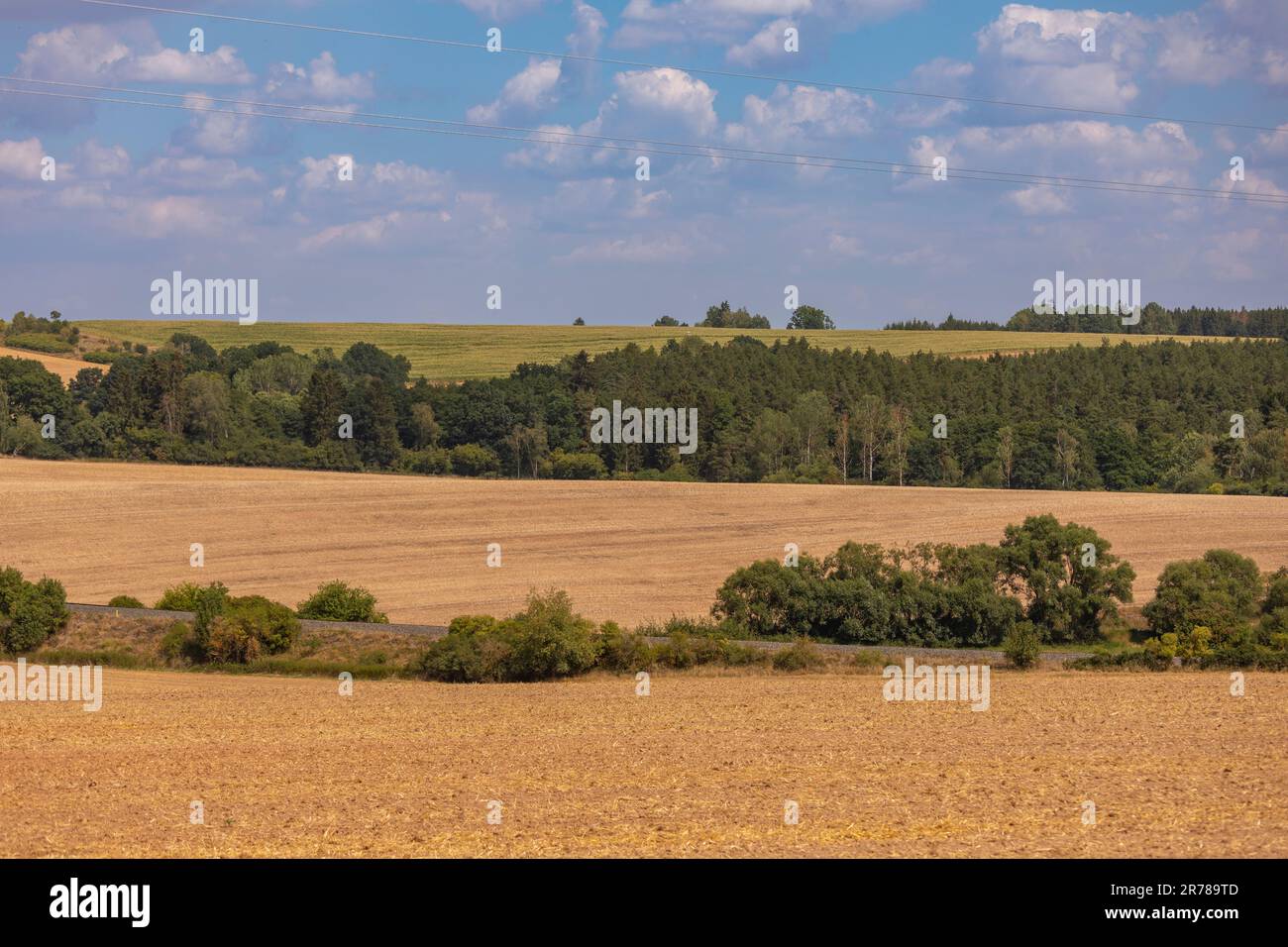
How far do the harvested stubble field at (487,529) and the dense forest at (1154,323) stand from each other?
10148 cm

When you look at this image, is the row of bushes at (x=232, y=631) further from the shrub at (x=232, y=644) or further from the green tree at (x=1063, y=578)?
the green tree at (x=1063, y=578)

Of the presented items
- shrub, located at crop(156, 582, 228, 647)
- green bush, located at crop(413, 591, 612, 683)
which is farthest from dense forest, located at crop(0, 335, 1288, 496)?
green bush, located at crop(413, 591, 612, 683)

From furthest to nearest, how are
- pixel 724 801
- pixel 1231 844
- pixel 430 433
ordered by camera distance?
pixel 430 433
pixel 724 801
pixel 1231 844

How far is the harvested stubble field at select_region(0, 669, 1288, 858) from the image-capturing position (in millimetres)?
17016

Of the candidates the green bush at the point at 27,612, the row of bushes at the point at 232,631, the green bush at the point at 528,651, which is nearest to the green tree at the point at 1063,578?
the green bush at the point at 528,651

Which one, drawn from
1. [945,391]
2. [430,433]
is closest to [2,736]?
[430,433]

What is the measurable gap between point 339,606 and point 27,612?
969cm

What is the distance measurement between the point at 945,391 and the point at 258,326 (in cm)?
9214

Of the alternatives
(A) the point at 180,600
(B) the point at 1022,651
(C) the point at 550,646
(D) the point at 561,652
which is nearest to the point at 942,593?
(B) the point at 1022,651

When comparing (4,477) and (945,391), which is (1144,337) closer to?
(945,391)

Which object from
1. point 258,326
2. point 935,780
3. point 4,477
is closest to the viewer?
point 935,780

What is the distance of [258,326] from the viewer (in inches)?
6580

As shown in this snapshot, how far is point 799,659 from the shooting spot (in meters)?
39.5

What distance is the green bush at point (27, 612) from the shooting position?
42.5 meters
